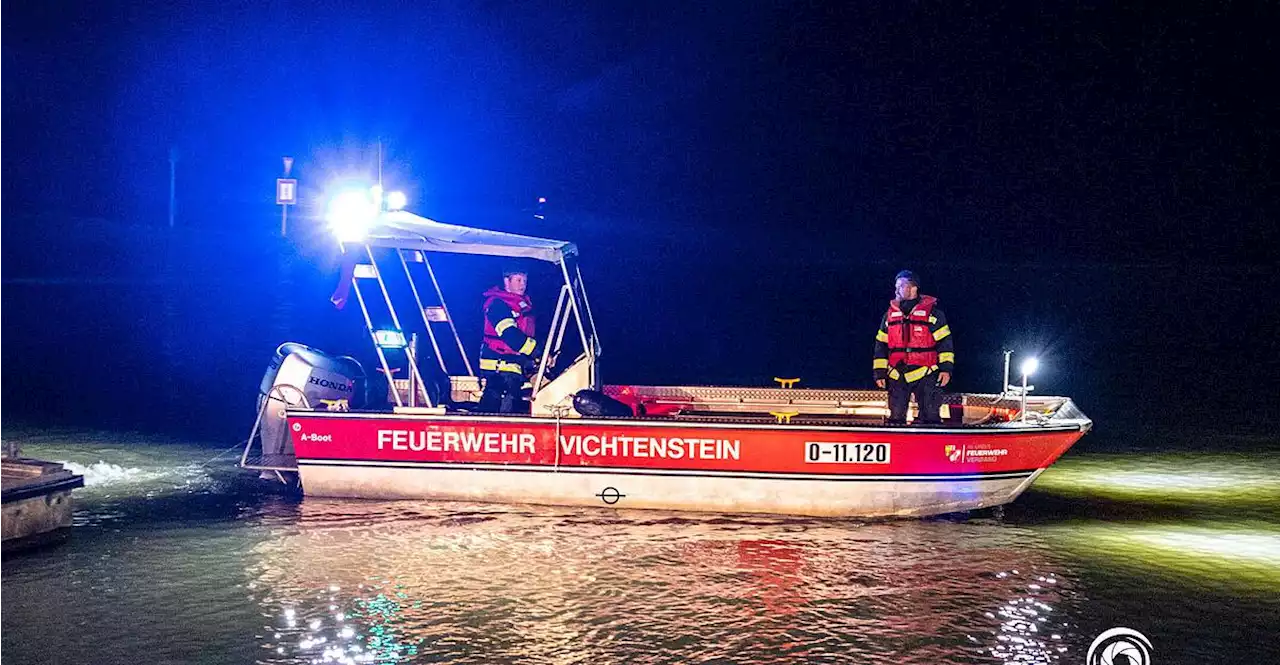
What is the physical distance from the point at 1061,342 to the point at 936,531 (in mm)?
28530

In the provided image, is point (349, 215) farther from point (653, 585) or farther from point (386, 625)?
point (386, 625)

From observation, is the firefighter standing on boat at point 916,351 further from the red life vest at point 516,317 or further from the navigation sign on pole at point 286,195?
the navigation sign on pole at point 286,195

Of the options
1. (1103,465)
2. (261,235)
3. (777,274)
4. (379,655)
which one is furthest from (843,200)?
(379,655)

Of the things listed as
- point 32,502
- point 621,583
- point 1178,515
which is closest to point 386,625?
point 621,583

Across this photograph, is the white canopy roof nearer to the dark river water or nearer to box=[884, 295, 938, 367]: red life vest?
the dark river water

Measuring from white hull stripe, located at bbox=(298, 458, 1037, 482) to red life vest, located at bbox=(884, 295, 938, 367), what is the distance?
40.5 inches

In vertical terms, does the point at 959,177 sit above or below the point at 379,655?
above

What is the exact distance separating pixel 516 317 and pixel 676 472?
75.2 inches

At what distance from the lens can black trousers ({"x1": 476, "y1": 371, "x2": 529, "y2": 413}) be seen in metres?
11.5

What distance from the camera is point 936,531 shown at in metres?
10.5

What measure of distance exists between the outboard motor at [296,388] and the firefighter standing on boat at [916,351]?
4.47 metres

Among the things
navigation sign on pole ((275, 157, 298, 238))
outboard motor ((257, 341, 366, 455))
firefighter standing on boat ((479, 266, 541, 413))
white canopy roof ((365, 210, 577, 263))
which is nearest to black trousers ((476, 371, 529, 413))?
firefighter standing on boat ((479, 266, 541, 413))

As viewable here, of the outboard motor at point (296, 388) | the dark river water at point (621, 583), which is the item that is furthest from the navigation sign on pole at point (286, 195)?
the dark river water at point (621, 583)

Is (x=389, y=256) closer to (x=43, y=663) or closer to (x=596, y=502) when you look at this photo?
Answer: (x=596, y=502)
